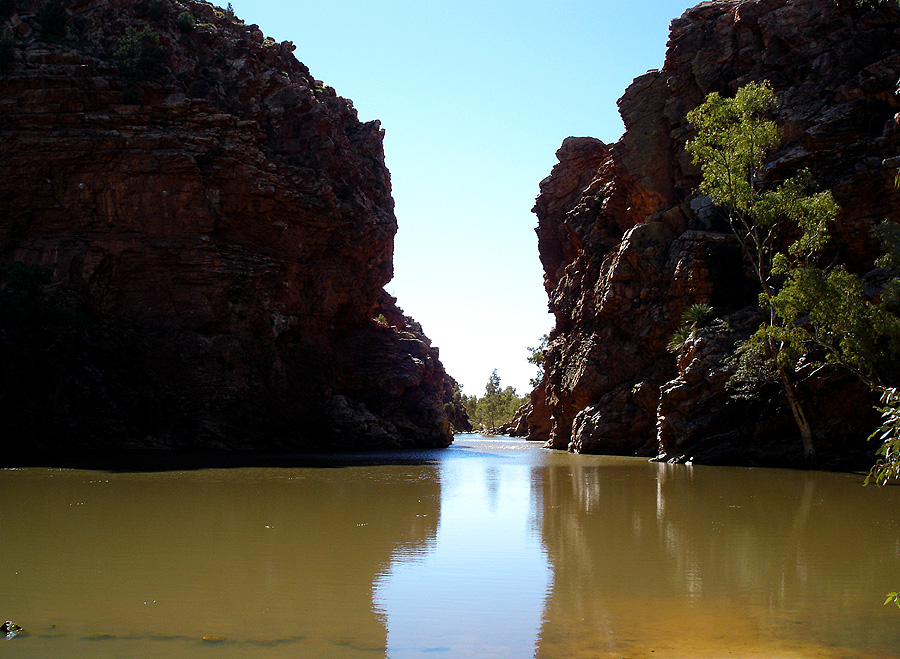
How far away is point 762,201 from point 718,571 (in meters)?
21.2

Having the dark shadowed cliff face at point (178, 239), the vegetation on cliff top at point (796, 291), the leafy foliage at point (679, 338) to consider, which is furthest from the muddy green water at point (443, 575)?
the dark shadowed cliff face at point (178, 239)

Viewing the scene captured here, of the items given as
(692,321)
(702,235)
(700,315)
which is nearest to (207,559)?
(700,315)

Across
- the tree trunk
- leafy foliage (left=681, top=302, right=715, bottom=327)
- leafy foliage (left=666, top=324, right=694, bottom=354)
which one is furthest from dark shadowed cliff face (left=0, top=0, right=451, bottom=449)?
the tree trunk

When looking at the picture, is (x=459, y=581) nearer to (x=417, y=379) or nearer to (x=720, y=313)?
(x=720, y=313)

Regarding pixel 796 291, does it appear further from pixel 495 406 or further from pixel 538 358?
pixel 495 406

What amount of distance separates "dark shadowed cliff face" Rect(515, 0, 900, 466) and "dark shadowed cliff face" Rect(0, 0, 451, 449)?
15.8 metres

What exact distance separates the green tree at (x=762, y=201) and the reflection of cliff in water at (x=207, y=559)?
1603cm

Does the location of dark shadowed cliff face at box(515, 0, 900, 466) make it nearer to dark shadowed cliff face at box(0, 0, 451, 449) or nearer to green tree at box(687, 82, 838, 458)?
green tree at box(687, 82, 838, 458)

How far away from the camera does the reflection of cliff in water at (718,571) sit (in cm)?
605

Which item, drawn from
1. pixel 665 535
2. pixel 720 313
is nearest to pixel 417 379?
pixel 720 313

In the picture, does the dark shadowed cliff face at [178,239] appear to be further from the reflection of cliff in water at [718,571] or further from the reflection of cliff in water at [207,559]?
the reflection of cliff in water at [718,571]

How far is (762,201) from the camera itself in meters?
26.2

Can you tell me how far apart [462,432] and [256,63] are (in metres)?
72.6

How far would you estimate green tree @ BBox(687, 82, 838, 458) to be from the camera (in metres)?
24.9
